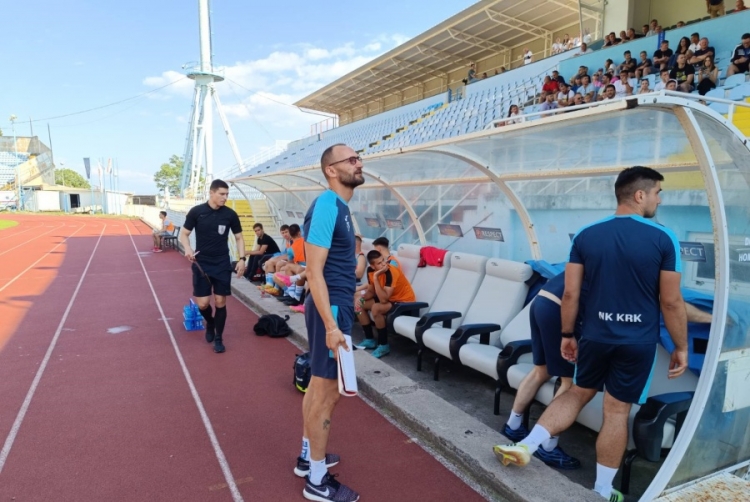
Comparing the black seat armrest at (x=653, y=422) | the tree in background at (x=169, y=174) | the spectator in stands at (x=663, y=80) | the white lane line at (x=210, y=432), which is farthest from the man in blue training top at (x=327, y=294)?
the tree in background at (x=169, y=174)

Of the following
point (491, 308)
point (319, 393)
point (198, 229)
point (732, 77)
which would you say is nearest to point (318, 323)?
point (319, 393)

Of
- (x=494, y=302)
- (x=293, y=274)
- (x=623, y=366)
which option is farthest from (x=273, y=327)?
(x=623, y=366)

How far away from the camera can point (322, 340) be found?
8.74 feet

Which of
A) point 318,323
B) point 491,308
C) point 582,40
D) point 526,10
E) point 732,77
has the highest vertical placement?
point 526,10

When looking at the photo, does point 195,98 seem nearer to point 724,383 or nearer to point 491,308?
point 491,308

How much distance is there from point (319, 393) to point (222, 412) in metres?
1.76

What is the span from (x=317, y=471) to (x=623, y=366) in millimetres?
1803

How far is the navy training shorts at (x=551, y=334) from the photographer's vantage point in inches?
123

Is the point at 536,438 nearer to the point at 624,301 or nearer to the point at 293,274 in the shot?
the point at 624,301

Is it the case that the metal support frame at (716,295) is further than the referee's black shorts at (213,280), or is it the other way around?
the referee's black shorts at (213,280)

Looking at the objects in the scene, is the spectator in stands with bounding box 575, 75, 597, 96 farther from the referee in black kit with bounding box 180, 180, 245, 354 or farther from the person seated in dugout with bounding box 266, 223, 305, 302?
the referee in black kit with bounding box 180, 180, 245, 354

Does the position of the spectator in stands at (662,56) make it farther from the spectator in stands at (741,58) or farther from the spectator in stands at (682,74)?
the spectator in stands at (741,58)

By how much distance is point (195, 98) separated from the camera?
41.0m

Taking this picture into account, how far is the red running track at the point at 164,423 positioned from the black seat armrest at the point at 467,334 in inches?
36.8
